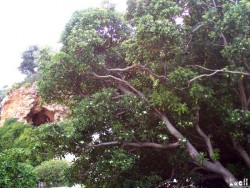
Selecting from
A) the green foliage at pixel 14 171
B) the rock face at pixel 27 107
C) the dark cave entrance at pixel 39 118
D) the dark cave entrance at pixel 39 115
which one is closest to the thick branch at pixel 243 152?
the green foliage at pixel 14 171

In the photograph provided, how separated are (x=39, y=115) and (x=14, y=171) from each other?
16356mm

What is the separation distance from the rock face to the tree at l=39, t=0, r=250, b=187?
1076 centimetres

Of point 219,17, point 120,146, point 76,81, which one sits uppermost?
point 219,17

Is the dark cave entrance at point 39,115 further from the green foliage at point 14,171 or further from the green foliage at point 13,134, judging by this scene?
the green foliage at point 14,171

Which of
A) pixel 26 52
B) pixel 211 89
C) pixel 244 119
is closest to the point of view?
pixel 244 119

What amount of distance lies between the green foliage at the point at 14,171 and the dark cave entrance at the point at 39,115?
1432cm

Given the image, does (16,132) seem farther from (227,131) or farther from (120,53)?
(227,131)

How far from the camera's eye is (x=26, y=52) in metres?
26.3

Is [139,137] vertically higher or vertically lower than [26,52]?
lower

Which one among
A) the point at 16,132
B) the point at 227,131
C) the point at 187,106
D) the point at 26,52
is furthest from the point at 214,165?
the point at 26,52

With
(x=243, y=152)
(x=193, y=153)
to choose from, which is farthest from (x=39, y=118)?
(x=243, y=152)

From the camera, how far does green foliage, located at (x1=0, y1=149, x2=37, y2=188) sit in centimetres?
566

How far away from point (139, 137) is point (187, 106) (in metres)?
1.47

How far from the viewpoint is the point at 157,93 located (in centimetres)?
776
